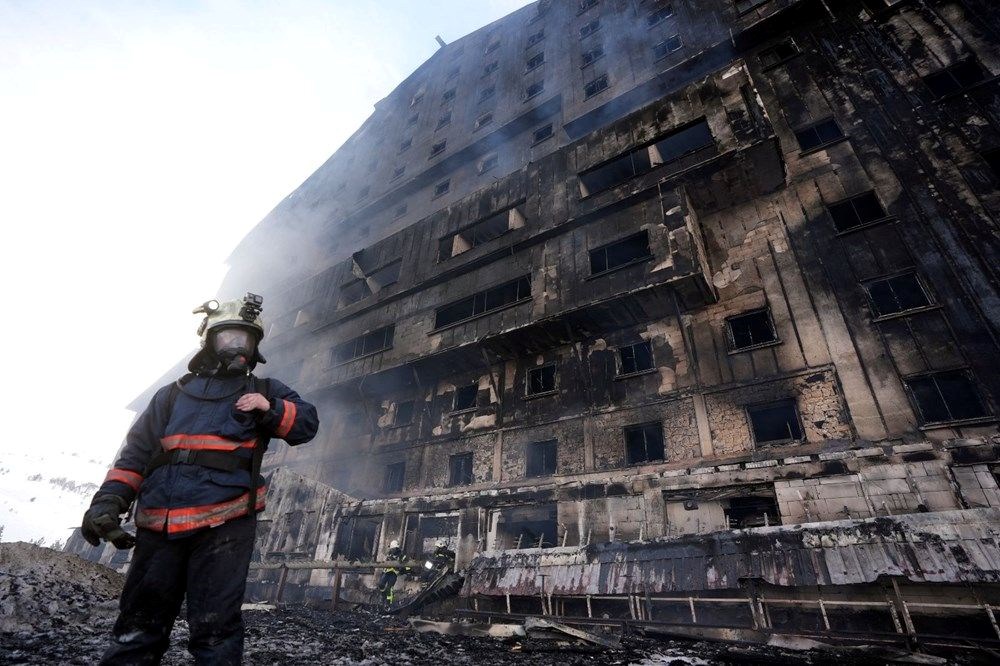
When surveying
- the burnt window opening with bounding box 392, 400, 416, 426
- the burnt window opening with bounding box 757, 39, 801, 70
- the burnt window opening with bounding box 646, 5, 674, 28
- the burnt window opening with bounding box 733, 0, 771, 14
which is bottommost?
the burnt window opening with bounding box 392, 400, 416, 426

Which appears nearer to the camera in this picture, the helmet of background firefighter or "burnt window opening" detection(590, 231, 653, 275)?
the helmet of background firefighter

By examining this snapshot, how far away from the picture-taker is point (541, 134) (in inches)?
1020

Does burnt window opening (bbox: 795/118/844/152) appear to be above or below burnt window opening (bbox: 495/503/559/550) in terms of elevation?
above

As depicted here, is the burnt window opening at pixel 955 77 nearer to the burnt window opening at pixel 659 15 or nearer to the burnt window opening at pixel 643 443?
the burnt window opening at pixel 659 15

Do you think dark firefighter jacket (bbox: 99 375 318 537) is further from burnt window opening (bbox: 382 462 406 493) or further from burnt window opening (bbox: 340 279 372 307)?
burnt window opening (bbox: 340 279 372 307)

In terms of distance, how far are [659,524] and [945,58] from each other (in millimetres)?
19033

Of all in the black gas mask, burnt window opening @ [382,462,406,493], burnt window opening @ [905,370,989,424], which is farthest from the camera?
burnt window opening @ [382,462,406,493]

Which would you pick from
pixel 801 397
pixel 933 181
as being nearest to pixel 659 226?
pixel 801 397

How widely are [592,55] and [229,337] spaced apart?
93.9ft

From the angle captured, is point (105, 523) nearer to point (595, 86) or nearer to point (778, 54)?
point (778, 54)

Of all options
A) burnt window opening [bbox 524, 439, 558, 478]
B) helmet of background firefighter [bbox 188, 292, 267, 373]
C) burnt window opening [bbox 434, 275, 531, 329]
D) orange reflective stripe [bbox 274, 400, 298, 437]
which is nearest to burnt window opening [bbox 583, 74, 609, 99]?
burnt window opening [bbox 434, 275, 531, 329]

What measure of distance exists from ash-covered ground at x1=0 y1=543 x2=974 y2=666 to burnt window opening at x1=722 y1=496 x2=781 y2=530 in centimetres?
483

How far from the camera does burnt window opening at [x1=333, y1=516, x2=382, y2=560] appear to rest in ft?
54.5

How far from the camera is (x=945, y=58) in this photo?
15.3 metres
